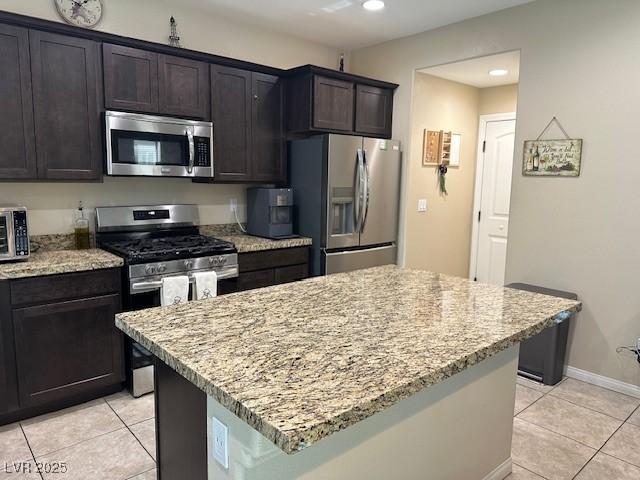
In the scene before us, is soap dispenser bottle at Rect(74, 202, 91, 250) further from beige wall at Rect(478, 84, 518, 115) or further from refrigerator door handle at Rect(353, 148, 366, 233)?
beige wall at Rect(478, 84, 518, 115)

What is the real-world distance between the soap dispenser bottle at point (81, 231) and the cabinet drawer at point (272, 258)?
1.06 m

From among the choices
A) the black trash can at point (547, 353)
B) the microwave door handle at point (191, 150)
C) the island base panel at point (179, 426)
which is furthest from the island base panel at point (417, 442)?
the microwave door handle at point (191, 150)

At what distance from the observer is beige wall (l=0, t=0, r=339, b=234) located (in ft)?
9.96

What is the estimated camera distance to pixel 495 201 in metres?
5.02

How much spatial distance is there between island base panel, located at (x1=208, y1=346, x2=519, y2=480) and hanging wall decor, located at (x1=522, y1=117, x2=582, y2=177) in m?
1.82

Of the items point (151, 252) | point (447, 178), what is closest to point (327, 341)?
point (151, 252)

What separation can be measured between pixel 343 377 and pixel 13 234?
2374mm

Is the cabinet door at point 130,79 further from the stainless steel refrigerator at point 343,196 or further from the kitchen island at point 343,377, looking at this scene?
the kitchen island at point 343,377

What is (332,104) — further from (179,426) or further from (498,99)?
(179,426)

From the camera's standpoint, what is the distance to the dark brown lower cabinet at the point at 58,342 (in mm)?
2508

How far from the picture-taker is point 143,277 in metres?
2.87

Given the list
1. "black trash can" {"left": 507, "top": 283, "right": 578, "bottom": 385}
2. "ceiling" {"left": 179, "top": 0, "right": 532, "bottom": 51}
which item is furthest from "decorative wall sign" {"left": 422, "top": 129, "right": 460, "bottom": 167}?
"black trash can" {"left": 507, "top": 283, "right": 578, "bottom": 385}

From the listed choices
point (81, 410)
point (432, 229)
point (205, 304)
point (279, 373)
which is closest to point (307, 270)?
point (432, 229)

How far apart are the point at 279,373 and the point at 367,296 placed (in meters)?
0.86
